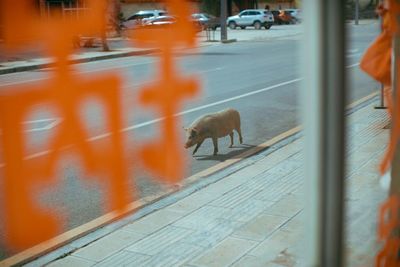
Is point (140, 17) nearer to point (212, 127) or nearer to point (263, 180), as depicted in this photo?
point (263, 180)

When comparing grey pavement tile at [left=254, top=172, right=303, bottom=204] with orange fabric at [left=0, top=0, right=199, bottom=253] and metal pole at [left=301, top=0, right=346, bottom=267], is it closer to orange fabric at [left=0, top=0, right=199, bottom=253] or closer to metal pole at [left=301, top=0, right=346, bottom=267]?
orange fabric at [left=0, top=0, right=199, bottom=253]

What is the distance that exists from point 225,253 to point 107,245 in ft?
2.68

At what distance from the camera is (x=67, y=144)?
10.7ft

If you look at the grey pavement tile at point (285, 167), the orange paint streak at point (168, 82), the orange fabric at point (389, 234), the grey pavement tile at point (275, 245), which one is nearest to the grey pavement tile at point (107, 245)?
the orange paint streak at point (168, 82)

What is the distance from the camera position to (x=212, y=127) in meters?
6.44

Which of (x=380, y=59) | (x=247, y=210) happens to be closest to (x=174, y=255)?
(x=247, y=210)

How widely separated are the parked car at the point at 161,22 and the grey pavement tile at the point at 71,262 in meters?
1.57

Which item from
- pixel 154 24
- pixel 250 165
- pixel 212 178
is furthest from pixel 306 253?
pixel 250 165

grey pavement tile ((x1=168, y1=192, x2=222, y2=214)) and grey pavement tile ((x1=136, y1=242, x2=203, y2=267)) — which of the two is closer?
grey pavement tile ((x1=136, y1=242, x2=203, y2=267))

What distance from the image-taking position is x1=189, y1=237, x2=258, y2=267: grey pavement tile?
3.46 metres

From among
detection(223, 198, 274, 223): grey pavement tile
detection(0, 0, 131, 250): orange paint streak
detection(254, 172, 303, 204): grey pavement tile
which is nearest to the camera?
detection(0, 0, 131, 250): orange paint streak

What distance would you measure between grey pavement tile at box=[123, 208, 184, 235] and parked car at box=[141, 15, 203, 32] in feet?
4.62

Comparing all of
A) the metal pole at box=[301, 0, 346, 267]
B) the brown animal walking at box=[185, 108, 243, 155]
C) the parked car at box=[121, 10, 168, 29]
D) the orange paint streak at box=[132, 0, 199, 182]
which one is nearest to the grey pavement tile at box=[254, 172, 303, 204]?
the orange paint streak at box=[132, 0, 199, 182]

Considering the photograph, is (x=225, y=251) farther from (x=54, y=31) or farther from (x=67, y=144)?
(x=54, y=31)
